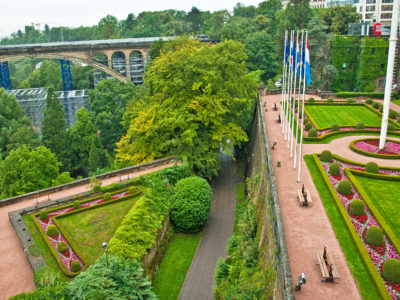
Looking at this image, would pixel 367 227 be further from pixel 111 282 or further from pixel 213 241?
pixel 111 282

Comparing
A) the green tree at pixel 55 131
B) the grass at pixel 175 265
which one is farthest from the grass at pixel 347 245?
the green tree at pixel 55 131

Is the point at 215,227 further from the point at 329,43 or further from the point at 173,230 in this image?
the point at 329,43

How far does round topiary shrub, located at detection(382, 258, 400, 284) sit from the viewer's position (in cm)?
1548

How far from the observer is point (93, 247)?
22.2m

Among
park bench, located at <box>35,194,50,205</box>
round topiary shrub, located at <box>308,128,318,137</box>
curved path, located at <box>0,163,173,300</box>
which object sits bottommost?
Result: curved path, located at <box>0,163,173,300</box>

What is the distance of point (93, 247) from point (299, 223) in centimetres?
1154

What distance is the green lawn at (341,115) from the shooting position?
121 feet

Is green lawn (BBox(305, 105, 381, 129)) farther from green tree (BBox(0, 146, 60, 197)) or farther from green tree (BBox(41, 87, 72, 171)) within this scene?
green tree (BBox(41, 87, 72, 171))

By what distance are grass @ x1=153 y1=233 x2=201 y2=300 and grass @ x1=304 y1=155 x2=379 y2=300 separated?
9285 mm

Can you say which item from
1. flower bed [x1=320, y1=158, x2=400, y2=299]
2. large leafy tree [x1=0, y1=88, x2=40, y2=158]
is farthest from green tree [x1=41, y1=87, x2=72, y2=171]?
flower bed [x1=320, y1=158, x2=400, y2=299]

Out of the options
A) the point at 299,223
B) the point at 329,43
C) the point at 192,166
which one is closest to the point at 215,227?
the point at 192,166

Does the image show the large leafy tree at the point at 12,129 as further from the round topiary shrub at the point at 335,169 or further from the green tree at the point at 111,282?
the round topiary shrub at the point at 335,169

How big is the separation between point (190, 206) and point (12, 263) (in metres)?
11.4

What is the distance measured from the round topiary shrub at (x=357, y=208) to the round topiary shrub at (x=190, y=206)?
1041cm
